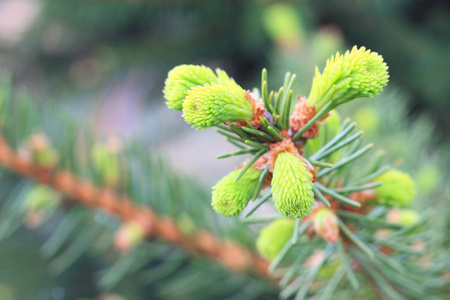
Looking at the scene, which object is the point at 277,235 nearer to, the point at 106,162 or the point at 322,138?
the point at 322,138

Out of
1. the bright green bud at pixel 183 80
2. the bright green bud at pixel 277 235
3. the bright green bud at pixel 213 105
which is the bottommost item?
the bright green bud at pixel 277 235

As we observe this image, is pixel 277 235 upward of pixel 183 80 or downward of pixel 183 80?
downward

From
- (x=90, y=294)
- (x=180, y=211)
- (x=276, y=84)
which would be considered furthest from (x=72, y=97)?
(x=180, y=211)

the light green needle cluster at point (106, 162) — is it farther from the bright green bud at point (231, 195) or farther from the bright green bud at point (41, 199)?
the bright green bud at point (231, 195)

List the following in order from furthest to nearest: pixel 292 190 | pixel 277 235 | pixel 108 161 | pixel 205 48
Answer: pixel 205 48 < pixel 108 161 < pixel 277 235 < pixel 292 190

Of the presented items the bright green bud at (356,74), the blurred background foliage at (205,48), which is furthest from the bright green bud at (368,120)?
the bright green bud at (356,74)

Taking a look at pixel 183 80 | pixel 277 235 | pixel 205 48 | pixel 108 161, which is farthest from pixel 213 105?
pixel 205 48

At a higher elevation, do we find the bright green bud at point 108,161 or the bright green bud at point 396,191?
the bright green bud at point 108,161

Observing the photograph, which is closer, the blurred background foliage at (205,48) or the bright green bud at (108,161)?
the bright green bud at (108,161)
